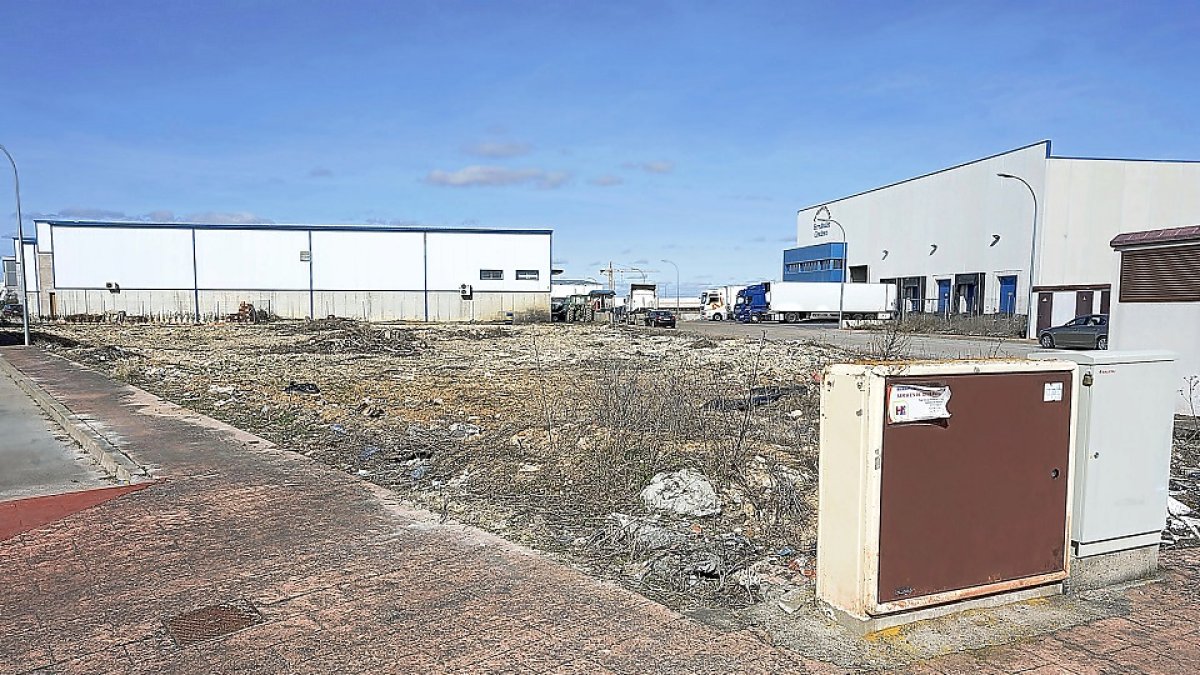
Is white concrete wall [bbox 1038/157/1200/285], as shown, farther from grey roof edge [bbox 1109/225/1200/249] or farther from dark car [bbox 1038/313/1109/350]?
grey roof edge [bbox 1109/225/1200/249]

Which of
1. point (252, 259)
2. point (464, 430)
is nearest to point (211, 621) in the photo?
point (464, 430)

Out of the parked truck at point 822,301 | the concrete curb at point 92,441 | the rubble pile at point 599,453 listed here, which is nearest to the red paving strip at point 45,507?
the concrete curb at point 92,441

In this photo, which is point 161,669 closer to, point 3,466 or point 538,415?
point 3,466

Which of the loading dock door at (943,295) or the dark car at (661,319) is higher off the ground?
the loading dock door at (943,295)

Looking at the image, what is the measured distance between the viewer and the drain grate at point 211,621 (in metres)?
4.29

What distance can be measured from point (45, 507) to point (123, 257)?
5122 centimetres

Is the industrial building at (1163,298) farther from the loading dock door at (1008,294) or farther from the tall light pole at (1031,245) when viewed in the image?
the loading dock door at (1008,294)

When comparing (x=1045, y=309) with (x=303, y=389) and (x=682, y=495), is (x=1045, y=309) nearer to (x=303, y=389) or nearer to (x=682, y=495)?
(x=303, y=389)

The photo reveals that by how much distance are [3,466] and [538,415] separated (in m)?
6.32

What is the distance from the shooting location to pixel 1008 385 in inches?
168

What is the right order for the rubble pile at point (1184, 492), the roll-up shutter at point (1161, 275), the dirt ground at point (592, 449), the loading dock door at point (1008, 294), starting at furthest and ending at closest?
the loading dock door at point (1008, 294) < the roll-up shutter at point (1161, 275) < the rubble pile at point (1184, 492) < the dirt ground at point (592, 449)

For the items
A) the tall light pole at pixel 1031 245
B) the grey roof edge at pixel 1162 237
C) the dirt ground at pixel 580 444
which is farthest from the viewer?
the tall light pole at pixel 1031 245

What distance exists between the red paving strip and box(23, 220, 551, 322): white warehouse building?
4703 centimetres

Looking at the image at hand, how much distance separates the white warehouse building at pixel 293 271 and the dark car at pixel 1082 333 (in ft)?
109
